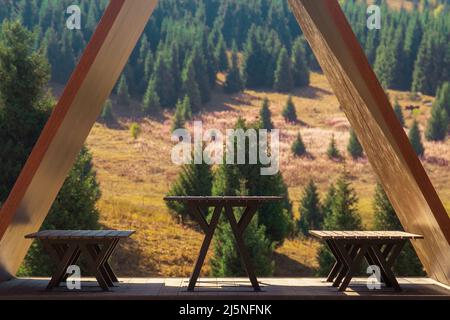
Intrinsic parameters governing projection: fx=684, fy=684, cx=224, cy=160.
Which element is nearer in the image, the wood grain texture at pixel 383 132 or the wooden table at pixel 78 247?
the wood grain texture at pixel 383 132

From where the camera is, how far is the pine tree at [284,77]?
229 ft

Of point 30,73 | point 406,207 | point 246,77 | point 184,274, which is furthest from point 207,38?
point 406,207

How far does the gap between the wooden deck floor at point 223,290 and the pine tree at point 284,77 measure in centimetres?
6152

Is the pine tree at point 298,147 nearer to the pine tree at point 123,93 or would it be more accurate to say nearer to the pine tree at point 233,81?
the pine tree at point 233,81

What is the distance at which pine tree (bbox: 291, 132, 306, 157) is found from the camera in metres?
51.5

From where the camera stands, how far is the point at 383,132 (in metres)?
7.77

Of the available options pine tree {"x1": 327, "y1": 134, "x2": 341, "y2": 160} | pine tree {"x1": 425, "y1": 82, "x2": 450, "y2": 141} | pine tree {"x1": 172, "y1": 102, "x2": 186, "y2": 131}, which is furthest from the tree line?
pine tree {"x1": 327, "y1": 134, "x2": 341, "y2": 160}

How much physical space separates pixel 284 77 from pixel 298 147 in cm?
1992

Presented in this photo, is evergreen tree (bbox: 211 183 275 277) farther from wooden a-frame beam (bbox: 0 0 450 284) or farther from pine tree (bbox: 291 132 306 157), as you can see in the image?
pine tree (bbox: 291 132 306 157)

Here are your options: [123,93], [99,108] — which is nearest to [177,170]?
[123,93]

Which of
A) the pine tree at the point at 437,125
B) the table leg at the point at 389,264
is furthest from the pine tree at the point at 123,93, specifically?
the table leg at the point at 389,264

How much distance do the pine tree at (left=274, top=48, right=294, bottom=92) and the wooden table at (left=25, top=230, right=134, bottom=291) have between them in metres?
62.7

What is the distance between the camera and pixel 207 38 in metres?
73.6
